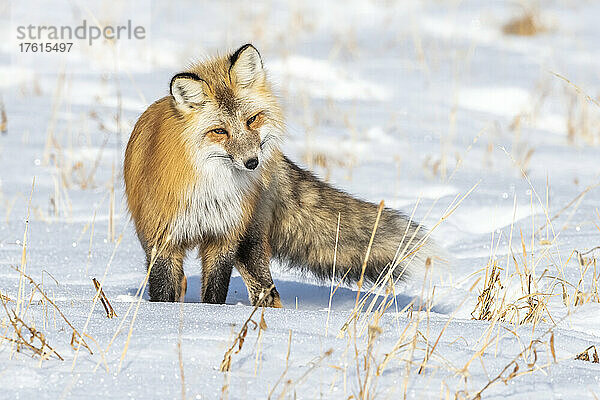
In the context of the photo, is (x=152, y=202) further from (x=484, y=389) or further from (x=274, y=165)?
(x=484, y=389)

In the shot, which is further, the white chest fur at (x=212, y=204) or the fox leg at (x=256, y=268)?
the fox leg at (x=256, y=268)

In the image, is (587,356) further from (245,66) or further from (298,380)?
(245,66)

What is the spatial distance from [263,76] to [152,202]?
89cm

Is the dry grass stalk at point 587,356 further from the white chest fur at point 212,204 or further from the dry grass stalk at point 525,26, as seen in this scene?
the dry grass stalk at point 525,26

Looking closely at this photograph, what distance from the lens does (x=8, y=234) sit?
5.51 m

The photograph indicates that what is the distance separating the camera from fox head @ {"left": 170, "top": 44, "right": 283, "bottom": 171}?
3.83m

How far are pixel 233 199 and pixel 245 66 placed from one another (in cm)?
70

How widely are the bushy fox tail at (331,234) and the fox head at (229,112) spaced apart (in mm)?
517

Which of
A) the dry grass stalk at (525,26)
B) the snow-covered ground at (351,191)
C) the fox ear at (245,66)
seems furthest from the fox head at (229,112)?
the dry grass stalk at (525,26)

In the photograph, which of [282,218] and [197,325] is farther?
[282,218]

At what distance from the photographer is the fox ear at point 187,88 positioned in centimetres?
379

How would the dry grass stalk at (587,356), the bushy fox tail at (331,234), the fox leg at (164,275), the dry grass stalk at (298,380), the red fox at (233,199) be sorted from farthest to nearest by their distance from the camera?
the bushy fox tail at (331,234) → the fox leg at (164,275) → the red fox at (233,199) → the dry grass stalk at (587,356) → the dry grass stalk at (298,380)

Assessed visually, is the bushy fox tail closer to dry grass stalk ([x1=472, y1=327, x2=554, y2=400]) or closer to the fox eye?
the fox eye

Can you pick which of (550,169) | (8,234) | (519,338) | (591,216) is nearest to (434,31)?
(550,169)
